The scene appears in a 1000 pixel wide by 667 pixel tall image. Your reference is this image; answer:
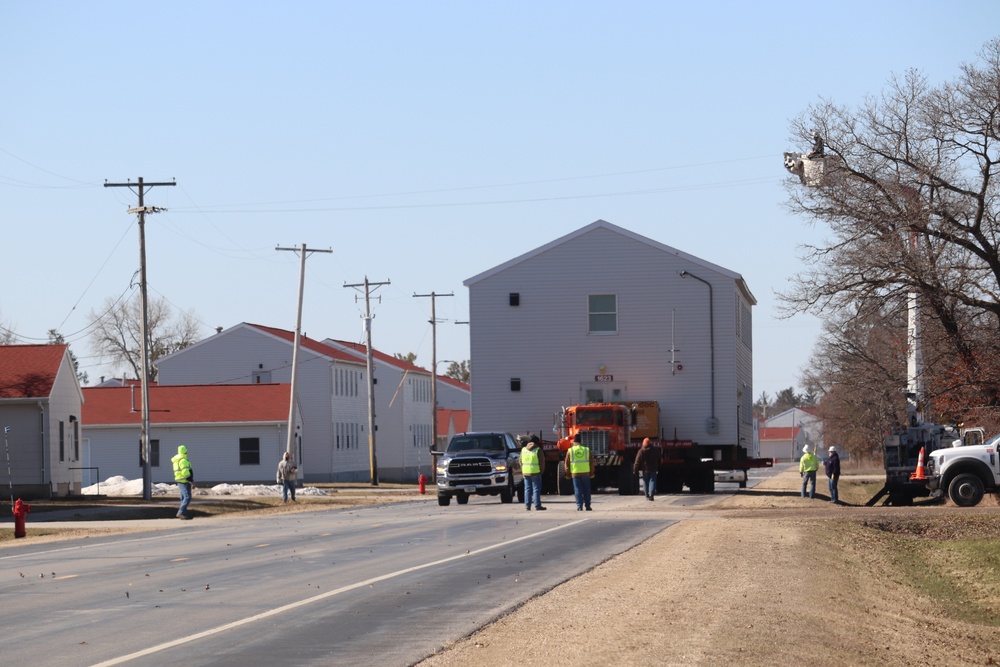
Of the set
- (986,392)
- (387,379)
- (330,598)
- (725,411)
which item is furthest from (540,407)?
(387,379)

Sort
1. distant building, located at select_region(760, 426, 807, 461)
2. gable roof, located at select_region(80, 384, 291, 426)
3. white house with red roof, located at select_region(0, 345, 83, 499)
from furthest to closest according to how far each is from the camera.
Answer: distant building, located at select_region(760, 426, 807, 461)
gable roof, located at select_region(80, 384, 291, 426)
white house with red roof, located at select_region(0, 345, 83, 499)

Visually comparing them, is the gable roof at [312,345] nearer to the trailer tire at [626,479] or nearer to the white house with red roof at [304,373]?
the white house with red roof at [304,373]

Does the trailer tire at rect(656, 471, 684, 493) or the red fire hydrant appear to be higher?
the red fire hydrant

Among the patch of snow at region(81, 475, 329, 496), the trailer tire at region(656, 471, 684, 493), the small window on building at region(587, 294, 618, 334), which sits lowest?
the patch of snow at region(81, 475, 329, 496)

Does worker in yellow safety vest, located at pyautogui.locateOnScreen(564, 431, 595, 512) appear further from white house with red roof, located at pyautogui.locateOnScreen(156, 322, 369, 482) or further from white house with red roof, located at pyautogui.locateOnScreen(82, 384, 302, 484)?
white house with red roof, located at pyautogui.locateOnScreen(156, 322, 369, 482)

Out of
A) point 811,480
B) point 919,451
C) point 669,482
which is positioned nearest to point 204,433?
point 669,482

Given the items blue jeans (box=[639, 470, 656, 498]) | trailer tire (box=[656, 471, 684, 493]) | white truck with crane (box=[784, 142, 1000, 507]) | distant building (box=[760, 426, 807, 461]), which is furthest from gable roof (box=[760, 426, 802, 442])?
blue jeans (box=[639, 470, 656, 498])

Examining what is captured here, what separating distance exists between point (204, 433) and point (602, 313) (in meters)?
27.8

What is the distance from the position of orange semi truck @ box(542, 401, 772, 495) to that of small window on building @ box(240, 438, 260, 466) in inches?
1033

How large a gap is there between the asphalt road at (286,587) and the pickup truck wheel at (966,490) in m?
8.89

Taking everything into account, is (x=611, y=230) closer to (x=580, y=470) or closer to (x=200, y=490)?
(x=580, y=470)

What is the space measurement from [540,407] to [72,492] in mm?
17045

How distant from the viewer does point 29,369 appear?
156ft

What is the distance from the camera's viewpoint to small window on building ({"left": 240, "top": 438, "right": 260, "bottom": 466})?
67625mm
